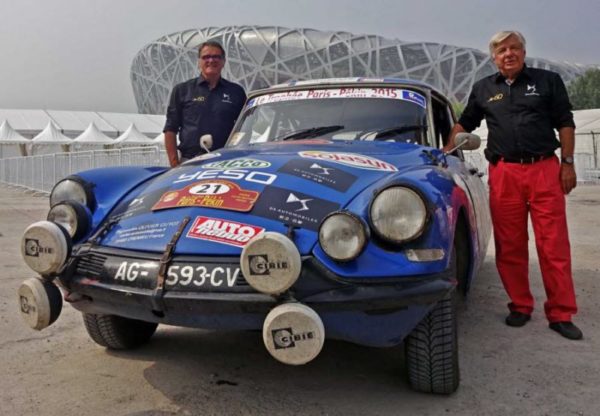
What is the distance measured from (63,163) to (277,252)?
1537 cm

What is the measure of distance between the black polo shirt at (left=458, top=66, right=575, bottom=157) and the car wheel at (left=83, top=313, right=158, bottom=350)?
8.88ft

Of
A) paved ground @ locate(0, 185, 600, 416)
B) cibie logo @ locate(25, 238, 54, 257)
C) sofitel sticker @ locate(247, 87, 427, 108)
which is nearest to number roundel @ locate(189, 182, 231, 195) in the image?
cibie logo @ locate(25, 238, 54, 257)

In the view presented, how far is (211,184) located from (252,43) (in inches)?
3226

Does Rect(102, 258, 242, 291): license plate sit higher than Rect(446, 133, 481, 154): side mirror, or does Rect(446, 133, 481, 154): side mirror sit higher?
Rect(446, 133, 481, 154): side mirror

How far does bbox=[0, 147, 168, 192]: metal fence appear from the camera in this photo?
37.0 ft

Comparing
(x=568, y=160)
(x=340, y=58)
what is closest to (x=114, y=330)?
(x=568, y=160)

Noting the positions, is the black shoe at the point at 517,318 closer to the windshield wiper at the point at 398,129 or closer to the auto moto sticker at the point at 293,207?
the windshield wiper at the point at 398,129

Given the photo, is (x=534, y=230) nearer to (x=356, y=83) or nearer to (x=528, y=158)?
(x=528, y=158)

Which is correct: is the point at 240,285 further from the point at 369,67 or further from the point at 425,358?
the point at 369,67

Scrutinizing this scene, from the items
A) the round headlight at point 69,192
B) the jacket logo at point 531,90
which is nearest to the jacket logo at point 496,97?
the jacket logo at point 531,90

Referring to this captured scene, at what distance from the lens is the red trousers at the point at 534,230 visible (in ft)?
12.1

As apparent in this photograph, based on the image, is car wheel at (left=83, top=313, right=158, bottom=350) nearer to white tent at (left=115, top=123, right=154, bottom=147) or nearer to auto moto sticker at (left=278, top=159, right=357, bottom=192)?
auto moto sticker at (left=278, top=159, right=357, bottom=192)

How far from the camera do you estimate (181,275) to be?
224 centimetres

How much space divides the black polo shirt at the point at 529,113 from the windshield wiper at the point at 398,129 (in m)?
0.62
